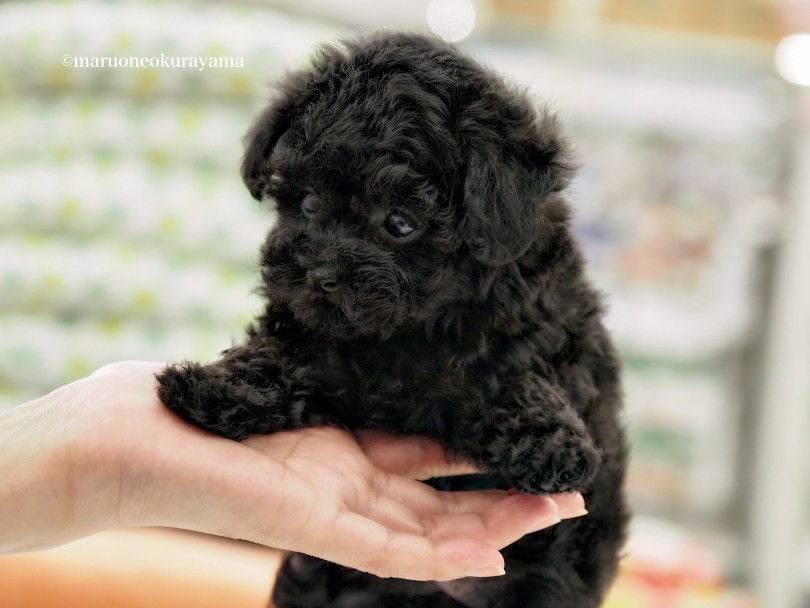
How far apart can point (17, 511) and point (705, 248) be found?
308 cm

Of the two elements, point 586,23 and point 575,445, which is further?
point 586,23

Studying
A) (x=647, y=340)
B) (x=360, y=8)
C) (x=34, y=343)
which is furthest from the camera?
(x=647, y=340)

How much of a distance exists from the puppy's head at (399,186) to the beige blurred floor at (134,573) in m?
0.90

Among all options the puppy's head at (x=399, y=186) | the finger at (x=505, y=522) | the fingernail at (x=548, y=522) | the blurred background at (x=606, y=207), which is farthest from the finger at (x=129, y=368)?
the blurred background at (x=606, y=207)

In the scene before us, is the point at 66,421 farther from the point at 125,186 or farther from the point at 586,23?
the point at 586,23

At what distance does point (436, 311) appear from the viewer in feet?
4.05

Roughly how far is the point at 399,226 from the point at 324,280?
15cm

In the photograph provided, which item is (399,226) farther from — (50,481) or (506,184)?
(50,481)

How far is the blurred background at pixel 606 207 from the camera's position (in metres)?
2.53

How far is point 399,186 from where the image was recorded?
1.12 metres

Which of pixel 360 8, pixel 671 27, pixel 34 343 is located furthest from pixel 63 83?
pixel 671 27

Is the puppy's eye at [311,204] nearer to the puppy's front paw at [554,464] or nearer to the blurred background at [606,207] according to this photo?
the puppy's front paw at [554,464]

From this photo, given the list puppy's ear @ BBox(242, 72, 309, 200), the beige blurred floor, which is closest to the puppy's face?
puppy's ear @ BBox(242, 72, 309, 200)

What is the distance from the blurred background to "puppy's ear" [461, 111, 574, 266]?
42.9 inches
